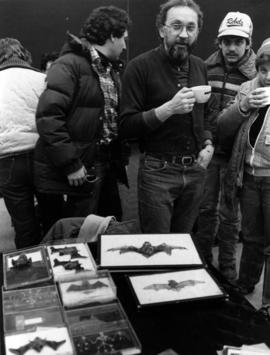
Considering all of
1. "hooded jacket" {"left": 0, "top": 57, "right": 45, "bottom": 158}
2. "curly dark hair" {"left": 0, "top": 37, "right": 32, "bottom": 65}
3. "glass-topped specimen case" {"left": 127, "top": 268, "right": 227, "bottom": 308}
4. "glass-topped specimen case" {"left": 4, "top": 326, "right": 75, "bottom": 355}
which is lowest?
"glass-topped specimen case" {"left": 127, "top": 268, "right": 227, "bottom": 308}

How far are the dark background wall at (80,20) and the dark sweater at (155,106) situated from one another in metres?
2.06

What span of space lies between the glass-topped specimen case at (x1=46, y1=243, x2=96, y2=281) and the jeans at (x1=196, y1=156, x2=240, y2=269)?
1.07 meters

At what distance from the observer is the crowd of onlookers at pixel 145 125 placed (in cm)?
170

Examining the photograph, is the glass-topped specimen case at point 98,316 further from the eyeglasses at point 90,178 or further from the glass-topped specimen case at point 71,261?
the eyeglasses at point 90,178

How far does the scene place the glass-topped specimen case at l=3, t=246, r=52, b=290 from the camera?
1106 millimetres

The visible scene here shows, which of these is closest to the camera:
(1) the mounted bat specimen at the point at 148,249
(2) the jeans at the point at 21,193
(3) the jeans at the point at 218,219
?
(1) the mounted bat specimen at the point at 148,249

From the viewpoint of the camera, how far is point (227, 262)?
2285 mm

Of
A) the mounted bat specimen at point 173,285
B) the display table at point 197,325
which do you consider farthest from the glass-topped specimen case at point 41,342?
the mounted bat specimen at point 173,285

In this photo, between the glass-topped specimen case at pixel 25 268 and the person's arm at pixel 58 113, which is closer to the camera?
the glass-topped specimen case at pixel 25 268

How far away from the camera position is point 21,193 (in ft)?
6.96

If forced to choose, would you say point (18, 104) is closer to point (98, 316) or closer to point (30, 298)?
point (30, 298)

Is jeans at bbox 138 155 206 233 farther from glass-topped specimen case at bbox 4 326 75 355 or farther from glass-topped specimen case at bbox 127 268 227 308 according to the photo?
glass-topped specimen case at bbox 4 326 75 355

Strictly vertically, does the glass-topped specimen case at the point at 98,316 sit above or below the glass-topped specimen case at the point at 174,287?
above

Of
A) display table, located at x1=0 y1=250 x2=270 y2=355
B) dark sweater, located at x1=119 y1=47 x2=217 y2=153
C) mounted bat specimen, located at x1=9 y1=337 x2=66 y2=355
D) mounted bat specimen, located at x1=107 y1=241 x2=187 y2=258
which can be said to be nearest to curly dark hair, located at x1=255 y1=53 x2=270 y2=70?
dark sweater, located at x1=119 y1=47 x2=217 y2=153
